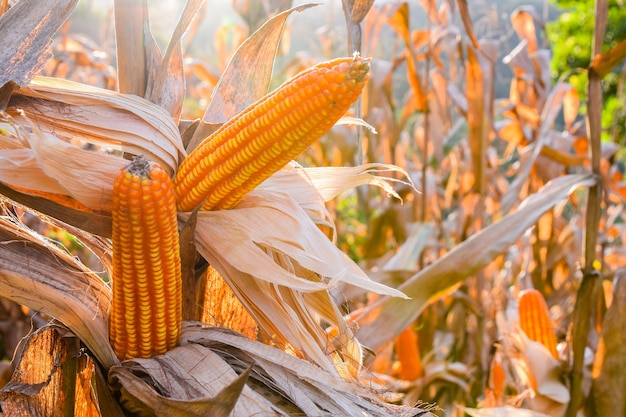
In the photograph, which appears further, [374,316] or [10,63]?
[374,316]

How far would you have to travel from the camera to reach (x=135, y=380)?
960 mm

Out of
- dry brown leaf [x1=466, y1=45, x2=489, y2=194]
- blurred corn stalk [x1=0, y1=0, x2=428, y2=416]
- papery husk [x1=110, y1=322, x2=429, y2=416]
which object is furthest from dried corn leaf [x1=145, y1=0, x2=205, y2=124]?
dry brown leaf [x1=466, y1=45, x2=489, y2=194]

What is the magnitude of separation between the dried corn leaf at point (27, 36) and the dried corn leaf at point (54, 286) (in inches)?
10.9

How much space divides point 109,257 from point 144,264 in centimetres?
29

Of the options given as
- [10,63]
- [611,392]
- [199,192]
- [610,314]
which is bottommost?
[611,392]

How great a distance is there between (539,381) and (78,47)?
4.85 meters

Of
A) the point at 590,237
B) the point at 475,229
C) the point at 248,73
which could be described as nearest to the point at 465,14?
the point at 590,237

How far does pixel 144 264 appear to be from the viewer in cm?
95

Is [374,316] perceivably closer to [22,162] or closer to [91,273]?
[91,273]

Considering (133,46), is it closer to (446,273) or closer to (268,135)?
(268,135)

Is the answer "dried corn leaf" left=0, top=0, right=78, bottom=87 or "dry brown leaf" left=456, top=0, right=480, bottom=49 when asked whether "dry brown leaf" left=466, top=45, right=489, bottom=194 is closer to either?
"dry brown leaf" left=456, top=0, right=480, bottom=49

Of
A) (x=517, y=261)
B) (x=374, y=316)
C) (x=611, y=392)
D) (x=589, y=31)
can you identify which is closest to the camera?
(x=374, y=316)

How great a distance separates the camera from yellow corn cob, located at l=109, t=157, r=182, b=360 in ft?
2.95

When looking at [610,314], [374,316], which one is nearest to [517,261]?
[610,314]
